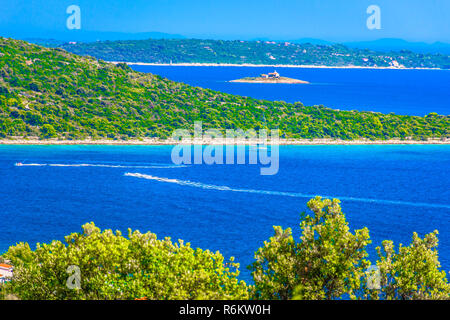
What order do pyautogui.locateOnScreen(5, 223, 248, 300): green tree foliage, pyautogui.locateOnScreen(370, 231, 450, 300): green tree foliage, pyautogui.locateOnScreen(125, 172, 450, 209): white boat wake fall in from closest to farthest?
pyautogui.locateOnScreen(5, 223, 248, 300): green tree foliage < pyautogui.locateOnScreen(370, 231, 450, 300): green tree foliage < pyautogui.locateOnScreen(125, 172, 450, 209): white boat wake

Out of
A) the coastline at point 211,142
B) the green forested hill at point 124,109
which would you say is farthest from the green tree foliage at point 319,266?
the green forested hill at point 124,109

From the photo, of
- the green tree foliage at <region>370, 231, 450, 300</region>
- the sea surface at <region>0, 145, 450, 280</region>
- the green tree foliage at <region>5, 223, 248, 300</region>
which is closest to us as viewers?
the green tree foliage at <region>5, 223, 248, 300</region>

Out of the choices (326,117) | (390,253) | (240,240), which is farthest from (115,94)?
(390,253)

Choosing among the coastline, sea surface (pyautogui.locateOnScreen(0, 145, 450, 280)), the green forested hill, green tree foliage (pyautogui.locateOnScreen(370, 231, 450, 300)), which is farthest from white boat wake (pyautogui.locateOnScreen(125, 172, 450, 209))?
green tree foliage (pyautogui.locateOnScreen(370, 231, 450, 300))

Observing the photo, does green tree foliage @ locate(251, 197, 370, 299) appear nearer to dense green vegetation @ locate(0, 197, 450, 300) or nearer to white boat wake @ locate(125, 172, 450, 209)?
dense green vegetation @ locate(0, 197, 450, 300)

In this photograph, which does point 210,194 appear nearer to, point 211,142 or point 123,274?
point 211,142

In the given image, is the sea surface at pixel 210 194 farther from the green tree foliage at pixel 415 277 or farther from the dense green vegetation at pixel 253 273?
the green tree foliage at pixel 415 277

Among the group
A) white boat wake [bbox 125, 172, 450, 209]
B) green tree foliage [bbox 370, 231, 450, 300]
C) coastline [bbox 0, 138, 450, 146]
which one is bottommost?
white boat wake [bbox 125, 172, 450, 209]
